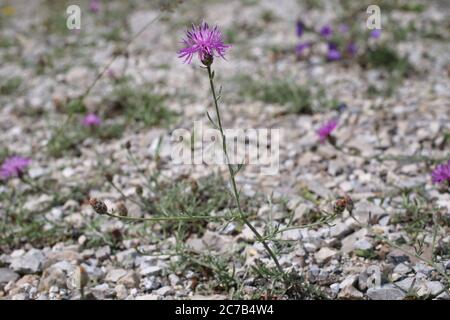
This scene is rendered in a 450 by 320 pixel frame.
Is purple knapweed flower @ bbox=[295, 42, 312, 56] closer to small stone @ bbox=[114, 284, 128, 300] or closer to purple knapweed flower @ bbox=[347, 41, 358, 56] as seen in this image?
purple knapweed flower @ bbox=[347, 41, 358, 56]

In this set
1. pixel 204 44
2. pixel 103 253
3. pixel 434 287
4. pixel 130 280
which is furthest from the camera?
pixel 103 253

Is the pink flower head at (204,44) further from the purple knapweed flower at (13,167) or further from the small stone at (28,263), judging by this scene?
the purple knapweed flower at (13,167)

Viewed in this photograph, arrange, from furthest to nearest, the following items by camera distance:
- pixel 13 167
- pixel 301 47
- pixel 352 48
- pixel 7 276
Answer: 1. pixel 301 47
2. pixel 352 48
3. pixel 13 167
4. pixel 7 276

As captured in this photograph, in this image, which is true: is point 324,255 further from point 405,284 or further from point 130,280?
point 130,280

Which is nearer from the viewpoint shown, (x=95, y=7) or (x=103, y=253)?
(x=103, y=253)

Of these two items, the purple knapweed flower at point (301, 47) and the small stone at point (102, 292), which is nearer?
the small stone at point (102, 292)

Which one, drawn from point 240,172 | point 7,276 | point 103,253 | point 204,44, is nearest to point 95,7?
point 240,172

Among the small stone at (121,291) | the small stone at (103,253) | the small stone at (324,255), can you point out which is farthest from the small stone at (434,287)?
the small stone at (103,253)
